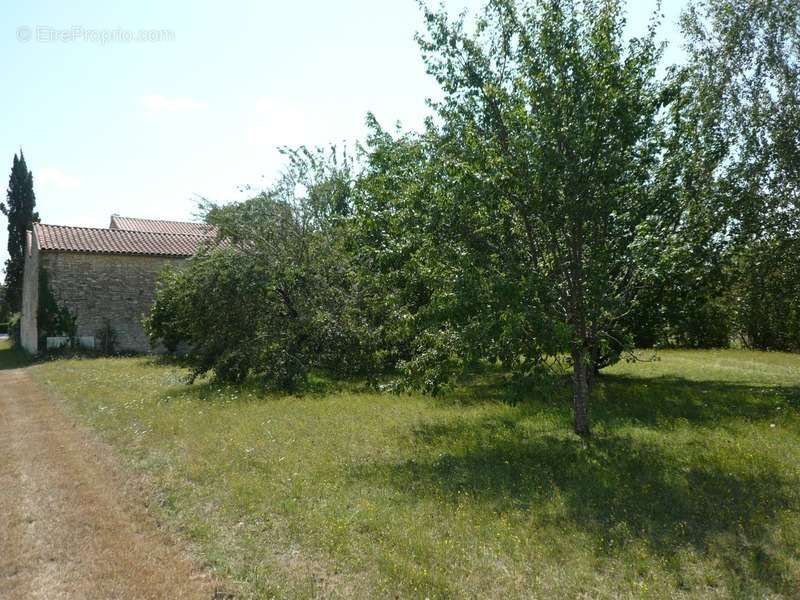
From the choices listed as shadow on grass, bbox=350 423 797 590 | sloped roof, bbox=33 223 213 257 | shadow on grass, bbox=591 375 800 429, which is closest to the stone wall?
sloped roof, bbox=33 223 213 257

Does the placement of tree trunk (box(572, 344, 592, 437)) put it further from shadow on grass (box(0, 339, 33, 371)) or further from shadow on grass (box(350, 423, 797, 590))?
shadow on grass (box(0, 339, 33, 371))

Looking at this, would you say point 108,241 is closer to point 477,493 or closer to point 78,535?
point 78,535

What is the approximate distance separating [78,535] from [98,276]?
2226cm

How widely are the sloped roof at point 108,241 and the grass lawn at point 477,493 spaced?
49.5 feet

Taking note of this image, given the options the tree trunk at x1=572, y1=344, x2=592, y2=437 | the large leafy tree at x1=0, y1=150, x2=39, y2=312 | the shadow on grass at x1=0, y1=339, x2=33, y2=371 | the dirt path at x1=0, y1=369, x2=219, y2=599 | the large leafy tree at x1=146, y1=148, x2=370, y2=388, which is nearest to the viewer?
the dirt path at x1=0, y1=369, x2=219, y2=599

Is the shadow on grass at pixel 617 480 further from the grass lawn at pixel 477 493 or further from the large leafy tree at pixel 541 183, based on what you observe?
the large leafy tree at pixel 541 183

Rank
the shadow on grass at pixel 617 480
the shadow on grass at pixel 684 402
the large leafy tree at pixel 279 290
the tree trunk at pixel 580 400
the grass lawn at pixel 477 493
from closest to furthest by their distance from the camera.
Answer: the grass lawn at pixel 477 493 < the shadow on grass at pixel 617 480 < the tree trunk at pixel 580 400 < the shadow on grass at pixel 684 402 < the large leafy tree at pixel 279 290

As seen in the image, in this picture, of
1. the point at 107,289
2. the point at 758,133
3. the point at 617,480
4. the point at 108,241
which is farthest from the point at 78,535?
the point at 108,241

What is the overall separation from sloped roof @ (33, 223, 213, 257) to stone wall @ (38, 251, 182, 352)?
0.98 feet

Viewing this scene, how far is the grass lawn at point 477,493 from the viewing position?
449 cm

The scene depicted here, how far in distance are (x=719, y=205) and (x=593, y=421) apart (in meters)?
4.22

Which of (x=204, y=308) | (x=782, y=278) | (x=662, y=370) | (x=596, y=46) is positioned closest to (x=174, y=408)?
(x=204, y=308)

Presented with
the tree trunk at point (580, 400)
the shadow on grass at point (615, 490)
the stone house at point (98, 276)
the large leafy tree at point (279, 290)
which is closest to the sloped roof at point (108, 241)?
the stone house at point (98, 276)

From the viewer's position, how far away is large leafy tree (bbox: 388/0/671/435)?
283 inches
